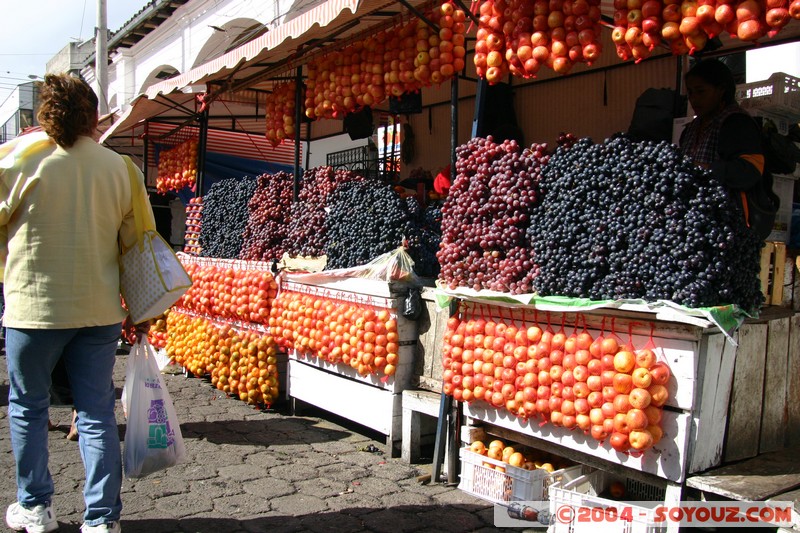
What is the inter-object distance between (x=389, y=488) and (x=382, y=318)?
1176 millimetres

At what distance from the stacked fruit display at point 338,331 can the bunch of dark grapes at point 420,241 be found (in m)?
0.46

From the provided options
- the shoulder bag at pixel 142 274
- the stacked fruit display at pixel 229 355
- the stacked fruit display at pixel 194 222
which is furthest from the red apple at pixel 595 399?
the stacked fruit display at pixel 194 222

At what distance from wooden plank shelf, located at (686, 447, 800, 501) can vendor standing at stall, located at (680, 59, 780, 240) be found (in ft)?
3.66

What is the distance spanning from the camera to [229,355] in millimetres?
6430

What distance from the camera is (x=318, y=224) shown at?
232 inches

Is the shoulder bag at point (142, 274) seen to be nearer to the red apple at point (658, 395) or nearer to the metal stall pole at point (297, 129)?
the red apple at point (658, 395)

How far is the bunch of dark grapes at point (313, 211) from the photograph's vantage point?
5.83 m

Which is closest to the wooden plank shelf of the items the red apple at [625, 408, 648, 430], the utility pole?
the red apple at [625, 408, 648, 430]

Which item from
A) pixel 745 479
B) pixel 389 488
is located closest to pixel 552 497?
pixel 745 479

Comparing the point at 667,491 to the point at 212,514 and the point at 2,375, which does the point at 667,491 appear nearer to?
the point at 212,514

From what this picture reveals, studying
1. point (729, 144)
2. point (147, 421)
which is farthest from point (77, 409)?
point (729, 144)

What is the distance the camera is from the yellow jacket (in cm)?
298

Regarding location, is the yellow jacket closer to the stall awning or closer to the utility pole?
the stall awning

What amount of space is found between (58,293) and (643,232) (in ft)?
8.94
